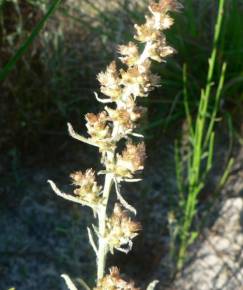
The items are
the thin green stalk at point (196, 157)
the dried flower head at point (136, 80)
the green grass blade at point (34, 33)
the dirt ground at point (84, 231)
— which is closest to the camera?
the dried flower head at point (136, 80)

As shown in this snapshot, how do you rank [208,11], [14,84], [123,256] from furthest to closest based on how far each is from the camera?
[208,11] < [14,84] < [123,256]

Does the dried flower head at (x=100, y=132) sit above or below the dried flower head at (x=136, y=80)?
below

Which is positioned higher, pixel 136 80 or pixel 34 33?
pixel 34 33

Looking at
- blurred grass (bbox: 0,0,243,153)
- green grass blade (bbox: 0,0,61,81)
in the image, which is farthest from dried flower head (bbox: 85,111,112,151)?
blurred grass (bbox: 0,0,243,153)

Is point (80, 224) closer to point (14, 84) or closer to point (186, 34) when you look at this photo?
point (14, 84)

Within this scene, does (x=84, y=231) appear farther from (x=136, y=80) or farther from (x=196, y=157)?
(x=136, y=80)

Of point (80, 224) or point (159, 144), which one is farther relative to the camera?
point (159, 144)

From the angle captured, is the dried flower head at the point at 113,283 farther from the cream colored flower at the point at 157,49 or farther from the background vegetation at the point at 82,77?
the background vegetation at the point at 82,77

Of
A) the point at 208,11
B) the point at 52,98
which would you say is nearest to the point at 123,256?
the point at 52,98

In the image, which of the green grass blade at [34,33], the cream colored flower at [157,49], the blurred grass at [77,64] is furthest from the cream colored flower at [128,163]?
the blurred grass at [77,64]

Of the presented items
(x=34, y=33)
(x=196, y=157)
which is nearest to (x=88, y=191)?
(x=34, y=33)

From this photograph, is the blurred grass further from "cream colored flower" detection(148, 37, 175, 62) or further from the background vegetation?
"cream colored flower" detection(148, 37, 175, 62)
